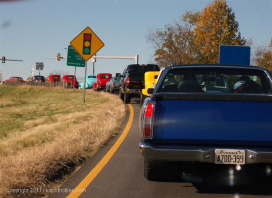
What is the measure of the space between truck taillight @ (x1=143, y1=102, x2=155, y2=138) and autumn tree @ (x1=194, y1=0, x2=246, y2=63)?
43.2 meters

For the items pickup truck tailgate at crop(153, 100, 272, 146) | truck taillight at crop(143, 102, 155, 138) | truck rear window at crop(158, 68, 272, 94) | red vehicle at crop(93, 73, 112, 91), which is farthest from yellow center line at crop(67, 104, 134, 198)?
red vehicle at crop(93, 73, 112, 91)

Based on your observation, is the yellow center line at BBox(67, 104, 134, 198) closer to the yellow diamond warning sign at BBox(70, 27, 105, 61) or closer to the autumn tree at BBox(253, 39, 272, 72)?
the yellow diamond warning sign at BBox(70, 27, 105, 61)

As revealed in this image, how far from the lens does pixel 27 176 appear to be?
698 centimetres

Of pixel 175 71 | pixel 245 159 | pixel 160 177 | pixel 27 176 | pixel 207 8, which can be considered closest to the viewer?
pixel 245 159

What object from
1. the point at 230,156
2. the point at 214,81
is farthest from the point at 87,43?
the point at 230,156

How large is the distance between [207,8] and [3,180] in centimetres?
4568

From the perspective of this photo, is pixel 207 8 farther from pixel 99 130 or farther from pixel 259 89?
pixel 259 89

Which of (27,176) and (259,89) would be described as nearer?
(27,176)

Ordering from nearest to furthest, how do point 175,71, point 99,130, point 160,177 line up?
1. point 160,177
2. point 175,71
3. point 99,130

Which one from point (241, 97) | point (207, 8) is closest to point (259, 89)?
point (241, 97)

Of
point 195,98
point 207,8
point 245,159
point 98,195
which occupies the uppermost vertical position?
point 207,8

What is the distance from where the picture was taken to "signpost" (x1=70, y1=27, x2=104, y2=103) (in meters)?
21.5

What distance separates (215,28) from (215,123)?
1730 inches

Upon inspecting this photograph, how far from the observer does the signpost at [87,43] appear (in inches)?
847
